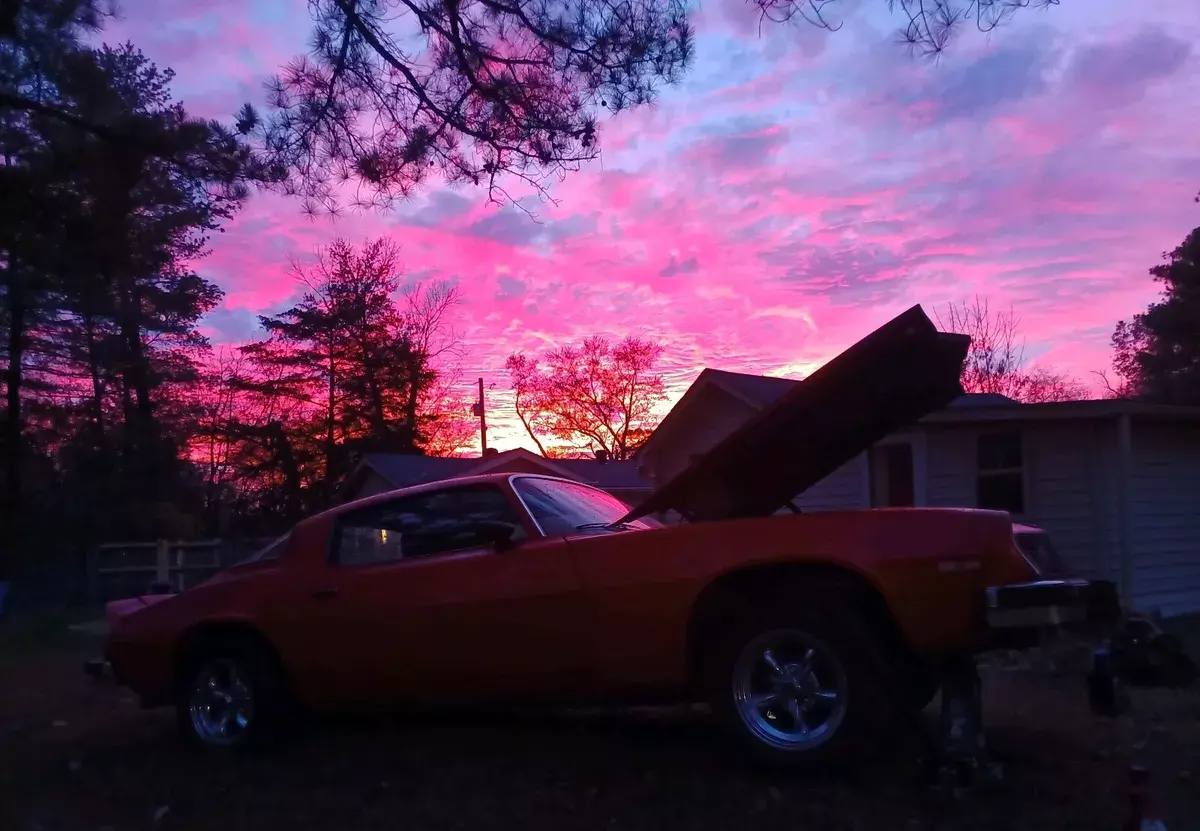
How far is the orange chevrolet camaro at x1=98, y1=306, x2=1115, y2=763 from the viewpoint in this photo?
496 centimetres

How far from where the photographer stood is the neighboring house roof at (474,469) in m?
28.4

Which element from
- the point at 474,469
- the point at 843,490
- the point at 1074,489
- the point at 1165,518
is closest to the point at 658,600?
the point at 1074,489

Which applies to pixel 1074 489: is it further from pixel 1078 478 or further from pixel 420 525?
pixel 420 525

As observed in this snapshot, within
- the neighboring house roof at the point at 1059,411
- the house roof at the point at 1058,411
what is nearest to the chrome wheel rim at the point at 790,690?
the neighboring house roof at the point at 1059,411

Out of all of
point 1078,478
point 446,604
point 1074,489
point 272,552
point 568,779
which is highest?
point 1078,478

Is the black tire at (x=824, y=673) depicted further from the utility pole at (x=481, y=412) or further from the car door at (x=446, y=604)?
the utility pole at (x=481, y=412)

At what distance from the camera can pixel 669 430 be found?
18750 mm

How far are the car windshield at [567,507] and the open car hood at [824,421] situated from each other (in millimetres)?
302

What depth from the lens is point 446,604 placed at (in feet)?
19.4

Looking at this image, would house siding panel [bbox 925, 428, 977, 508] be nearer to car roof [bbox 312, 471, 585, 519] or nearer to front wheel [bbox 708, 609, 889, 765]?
car roof [bbox 312, 471, 585, 519]

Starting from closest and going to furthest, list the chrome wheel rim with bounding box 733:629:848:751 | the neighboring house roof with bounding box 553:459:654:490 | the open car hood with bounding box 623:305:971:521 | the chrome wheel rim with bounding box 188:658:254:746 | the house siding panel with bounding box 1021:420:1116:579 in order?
Result: the chrome wheel rim with bounding box 733:629:848:751
the open car hood with bounding box 623:305:971:521
the chrome wheel rim with bounding box 188:658:254:746
the house siding panel with bounding box 1021:420:1116:579
the neighboring house roof with bounding box 553:459:654:490

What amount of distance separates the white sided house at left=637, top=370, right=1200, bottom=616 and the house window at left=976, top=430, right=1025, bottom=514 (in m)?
0.01

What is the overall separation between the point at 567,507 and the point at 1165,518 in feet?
40.5

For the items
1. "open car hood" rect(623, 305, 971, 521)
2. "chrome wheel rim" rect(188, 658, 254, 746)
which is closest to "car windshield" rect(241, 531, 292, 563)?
"chrome wheel rim" rect(188, 658, 254, 746)
